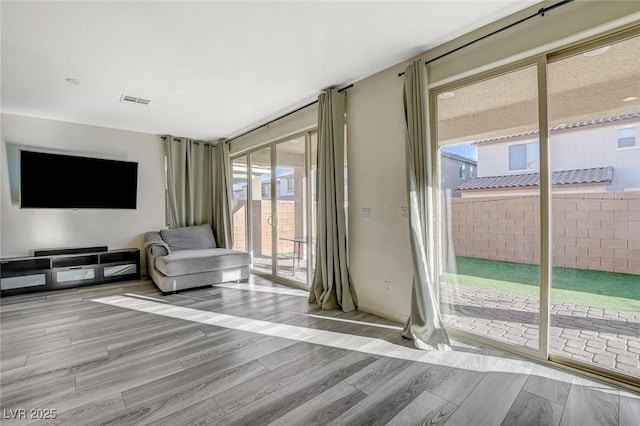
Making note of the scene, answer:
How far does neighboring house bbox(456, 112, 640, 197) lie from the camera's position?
1823mm

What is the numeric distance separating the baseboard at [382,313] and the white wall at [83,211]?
13.5 ft

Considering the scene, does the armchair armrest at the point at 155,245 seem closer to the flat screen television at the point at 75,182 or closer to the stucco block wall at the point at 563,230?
the flat screen television at the point at 75,182

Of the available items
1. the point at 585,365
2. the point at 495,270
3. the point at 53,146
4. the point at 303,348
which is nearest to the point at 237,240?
the point at 53,146

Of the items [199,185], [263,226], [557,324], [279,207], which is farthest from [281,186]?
[557,324]

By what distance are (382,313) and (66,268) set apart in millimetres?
4526

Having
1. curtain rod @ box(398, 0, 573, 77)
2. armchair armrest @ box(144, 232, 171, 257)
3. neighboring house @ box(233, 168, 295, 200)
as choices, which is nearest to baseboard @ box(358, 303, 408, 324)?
neighboring house @ box(233, 168, 295, 200)

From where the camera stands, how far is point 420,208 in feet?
8.30

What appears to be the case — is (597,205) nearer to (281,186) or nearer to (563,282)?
(563,282)

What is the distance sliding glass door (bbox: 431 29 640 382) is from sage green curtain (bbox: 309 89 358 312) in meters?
1.10

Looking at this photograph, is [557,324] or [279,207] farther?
[279,207]

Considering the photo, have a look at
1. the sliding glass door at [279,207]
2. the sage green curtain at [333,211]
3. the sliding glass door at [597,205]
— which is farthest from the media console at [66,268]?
the sliding glass door at [597,205]

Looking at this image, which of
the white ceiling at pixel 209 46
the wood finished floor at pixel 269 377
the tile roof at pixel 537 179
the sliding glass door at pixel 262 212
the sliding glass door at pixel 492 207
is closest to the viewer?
the wood finished floor at pixel 269 377

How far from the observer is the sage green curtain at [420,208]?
2.45m

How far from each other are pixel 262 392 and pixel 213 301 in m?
2.05
